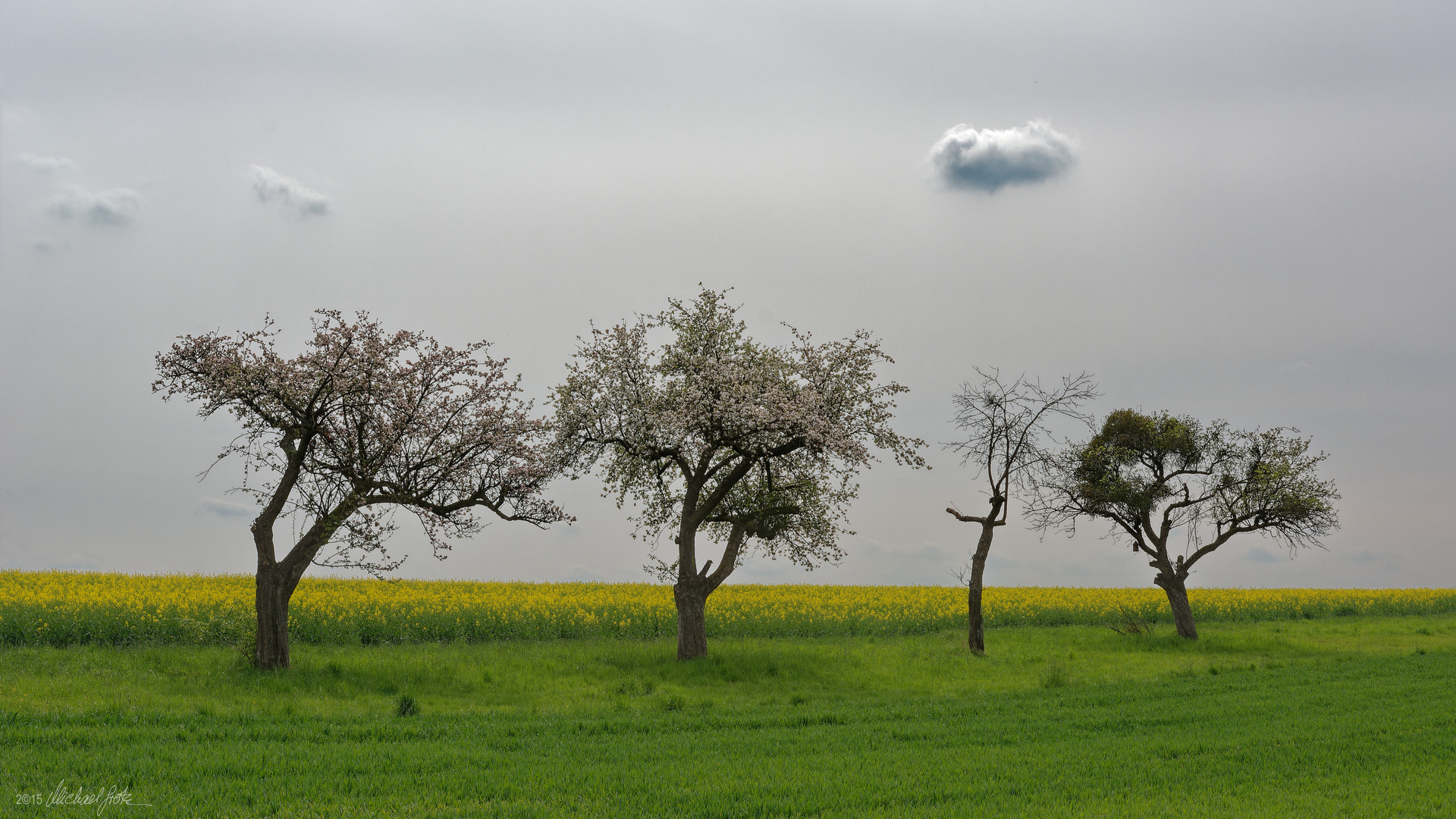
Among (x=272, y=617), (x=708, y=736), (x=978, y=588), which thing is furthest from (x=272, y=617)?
(x=978, y=588)

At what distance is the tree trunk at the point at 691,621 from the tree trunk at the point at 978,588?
31.7 feet

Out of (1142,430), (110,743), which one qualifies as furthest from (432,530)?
(1142,430)

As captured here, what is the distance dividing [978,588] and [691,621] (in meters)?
10.9

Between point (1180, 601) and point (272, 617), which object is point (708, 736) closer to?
point (272, 617)

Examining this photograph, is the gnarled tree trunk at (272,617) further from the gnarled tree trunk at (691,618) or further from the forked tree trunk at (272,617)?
the gnarled tree trunk at (691,618)

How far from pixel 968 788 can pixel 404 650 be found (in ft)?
65.9

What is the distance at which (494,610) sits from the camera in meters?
32.4

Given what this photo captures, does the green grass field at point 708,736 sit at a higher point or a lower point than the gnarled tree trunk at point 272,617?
lower

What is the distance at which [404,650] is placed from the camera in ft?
87.3

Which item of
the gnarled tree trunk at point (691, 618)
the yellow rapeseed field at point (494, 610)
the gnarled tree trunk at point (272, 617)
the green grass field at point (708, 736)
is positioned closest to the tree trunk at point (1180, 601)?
the yellow rapeseed field at point (494, 610)

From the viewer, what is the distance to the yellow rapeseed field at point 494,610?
26.5m

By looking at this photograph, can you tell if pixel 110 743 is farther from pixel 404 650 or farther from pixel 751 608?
pixel 751 608

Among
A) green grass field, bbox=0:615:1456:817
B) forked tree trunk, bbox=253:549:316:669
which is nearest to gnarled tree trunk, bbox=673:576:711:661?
green grass field, bbox=0:615:1456:817

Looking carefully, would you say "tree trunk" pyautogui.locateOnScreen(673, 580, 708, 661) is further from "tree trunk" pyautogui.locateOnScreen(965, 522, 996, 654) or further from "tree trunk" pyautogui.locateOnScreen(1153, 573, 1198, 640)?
"tree trunk" pyautogui.locateOnScreen(1153, 573, 1198, 640)
